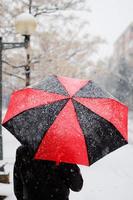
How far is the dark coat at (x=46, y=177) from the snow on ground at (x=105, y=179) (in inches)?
129

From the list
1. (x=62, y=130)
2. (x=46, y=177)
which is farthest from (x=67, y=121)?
(x=46, y=177)

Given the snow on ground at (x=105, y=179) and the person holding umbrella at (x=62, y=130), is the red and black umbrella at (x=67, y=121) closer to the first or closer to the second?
the person holding umbrella at (x=62, y=130)

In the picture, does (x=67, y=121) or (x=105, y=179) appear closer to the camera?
(x=67, y=121)

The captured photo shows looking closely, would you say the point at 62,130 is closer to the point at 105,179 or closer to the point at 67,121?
the point at 67,121

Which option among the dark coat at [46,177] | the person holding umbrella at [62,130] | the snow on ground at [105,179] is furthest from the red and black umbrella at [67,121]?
the snow on ground at [105,179]

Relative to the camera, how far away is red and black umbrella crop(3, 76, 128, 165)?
98.9 inches

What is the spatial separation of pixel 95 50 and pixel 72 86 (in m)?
18.8

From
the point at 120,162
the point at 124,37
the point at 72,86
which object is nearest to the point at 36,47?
the point at 120,162

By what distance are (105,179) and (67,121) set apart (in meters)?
6.12

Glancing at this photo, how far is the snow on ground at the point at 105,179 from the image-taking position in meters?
6.88

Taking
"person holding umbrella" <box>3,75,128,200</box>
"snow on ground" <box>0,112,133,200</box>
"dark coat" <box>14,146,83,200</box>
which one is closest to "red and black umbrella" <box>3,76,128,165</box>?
"person holding umbrella" <box>3,75,128,200</box>

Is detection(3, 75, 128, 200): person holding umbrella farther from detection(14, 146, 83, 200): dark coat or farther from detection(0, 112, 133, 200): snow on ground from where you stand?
detection(0, 112, 133, 200): snow on ground

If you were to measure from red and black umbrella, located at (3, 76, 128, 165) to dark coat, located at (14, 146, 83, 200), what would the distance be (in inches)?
5.8

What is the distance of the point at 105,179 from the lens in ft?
27.5
